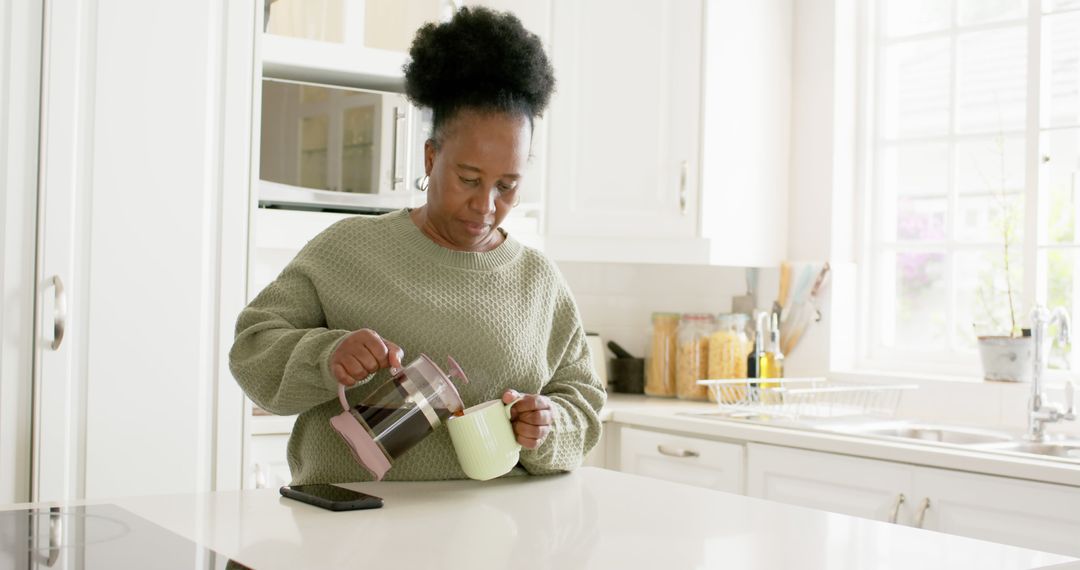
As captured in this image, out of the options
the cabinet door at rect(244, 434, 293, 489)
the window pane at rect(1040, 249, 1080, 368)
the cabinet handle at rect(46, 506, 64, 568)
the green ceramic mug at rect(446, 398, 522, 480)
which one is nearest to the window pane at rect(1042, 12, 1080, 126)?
the window pane at rect(1040, 249, 1080, 368)

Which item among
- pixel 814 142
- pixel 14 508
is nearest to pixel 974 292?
pixel 814 142

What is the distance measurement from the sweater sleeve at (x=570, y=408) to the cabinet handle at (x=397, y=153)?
52.8 inches

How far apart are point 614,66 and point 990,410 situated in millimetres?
1359

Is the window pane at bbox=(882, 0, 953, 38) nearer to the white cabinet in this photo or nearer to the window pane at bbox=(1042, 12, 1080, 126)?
the window pane at bbox=(1042, 12, 1080, 126)

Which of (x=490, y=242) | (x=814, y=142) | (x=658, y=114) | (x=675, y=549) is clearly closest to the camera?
(x=675, y=549)

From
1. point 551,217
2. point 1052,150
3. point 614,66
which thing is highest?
point 614,66

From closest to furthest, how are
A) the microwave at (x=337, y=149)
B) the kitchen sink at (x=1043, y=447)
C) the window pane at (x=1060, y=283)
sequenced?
the kitchen sink at (x=1043, y=447) → the microwave at (x=337, y=149) → the window pane at (x=1060, y=283)

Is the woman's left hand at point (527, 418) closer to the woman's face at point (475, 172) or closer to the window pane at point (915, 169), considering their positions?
the woman's face at point (475, 172)

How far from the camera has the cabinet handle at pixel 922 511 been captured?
2408 millimetres

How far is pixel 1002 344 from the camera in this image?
297cm

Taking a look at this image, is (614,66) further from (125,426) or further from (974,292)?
(125,426)

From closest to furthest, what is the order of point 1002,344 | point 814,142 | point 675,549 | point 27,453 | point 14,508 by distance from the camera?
point 675,549 < point 14,508 < point 27,453 < point 1002,344 < point 814,142

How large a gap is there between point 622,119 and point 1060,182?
118cm

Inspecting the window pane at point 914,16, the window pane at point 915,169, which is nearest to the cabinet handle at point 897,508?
the window pane at point 915,169
